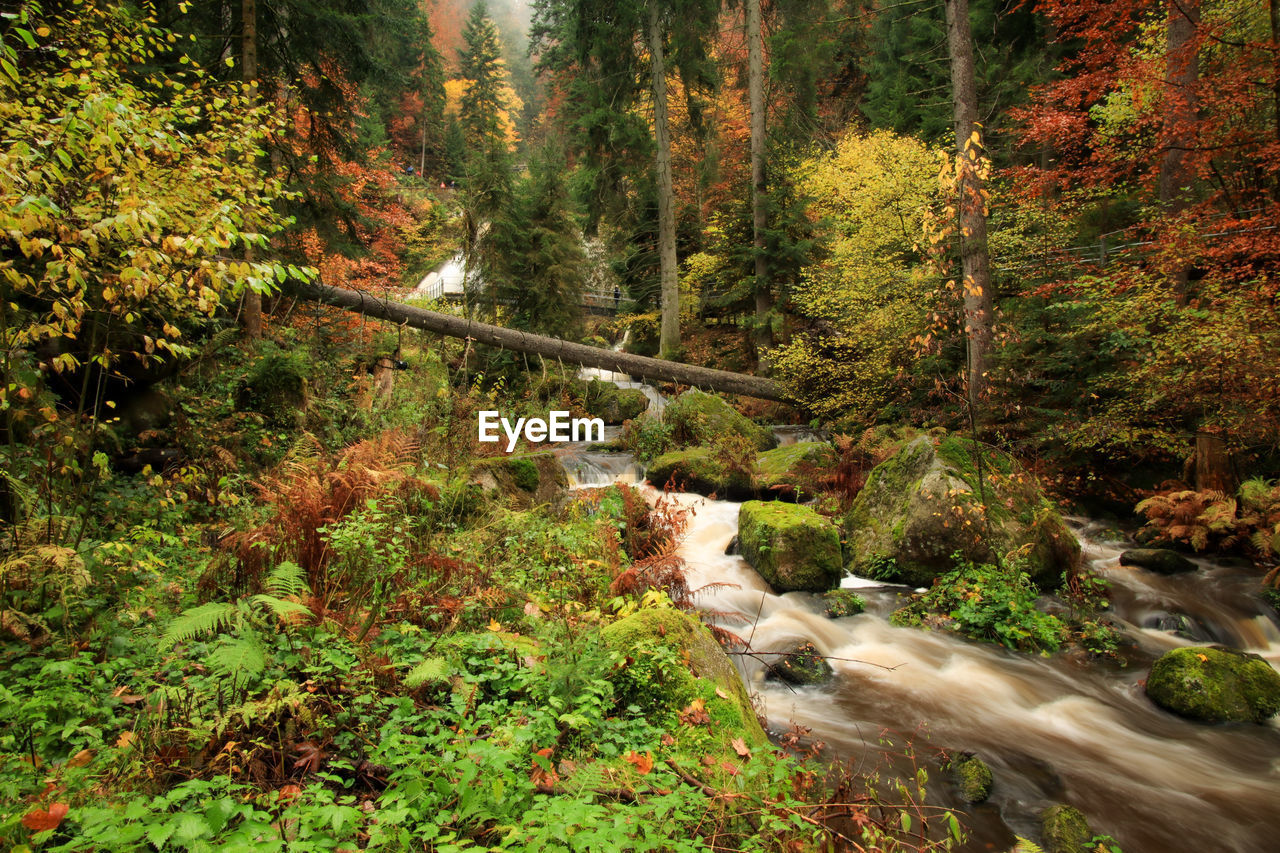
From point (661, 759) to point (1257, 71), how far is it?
13596 millimetres

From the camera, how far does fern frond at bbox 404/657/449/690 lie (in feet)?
9.60

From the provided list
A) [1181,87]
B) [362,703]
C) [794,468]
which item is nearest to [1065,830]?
[362,703]

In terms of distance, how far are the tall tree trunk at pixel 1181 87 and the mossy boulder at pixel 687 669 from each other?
10.00m

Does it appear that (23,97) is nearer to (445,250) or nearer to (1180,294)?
(1180,294)

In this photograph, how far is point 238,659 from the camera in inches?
111

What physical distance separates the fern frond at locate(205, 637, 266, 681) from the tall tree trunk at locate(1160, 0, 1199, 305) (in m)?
12.4

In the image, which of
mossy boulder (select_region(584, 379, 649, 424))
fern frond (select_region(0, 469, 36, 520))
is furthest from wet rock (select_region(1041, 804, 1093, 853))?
mossy boulder (select_region(584, 379, 649, 424))

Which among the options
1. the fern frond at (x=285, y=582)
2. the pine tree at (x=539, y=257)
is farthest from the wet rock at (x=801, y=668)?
the pine tree at (x=539, y=257)

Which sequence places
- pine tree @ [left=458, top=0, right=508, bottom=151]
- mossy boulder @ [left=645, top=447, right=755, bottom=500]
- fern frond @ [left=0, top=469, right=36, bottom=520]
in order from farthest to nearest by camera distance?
pine tree @ [left=458, top=0, right=508, bottom=151] < mossy boulder @ [left=645, top=447, right=755, bottom=500] < fern frond @ [left=0, top=469, right=36, bottom=520]

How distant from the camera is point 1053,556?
7.73 m

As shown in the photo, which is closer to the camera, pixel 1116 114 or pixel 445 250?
pixel 1116 114

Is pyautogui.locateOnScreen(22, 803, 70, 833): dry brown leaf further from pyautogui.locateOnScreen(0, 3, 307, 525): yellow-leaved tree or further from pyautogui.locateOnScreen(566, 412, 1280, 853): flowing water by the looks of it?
pyautogui.locateOnScreen(566, 412, 1280, 853): flowing water

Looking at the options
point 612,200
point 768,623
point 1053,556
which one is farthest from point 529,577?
point 612,200

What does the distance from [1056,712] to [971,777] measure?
6.11 feet
